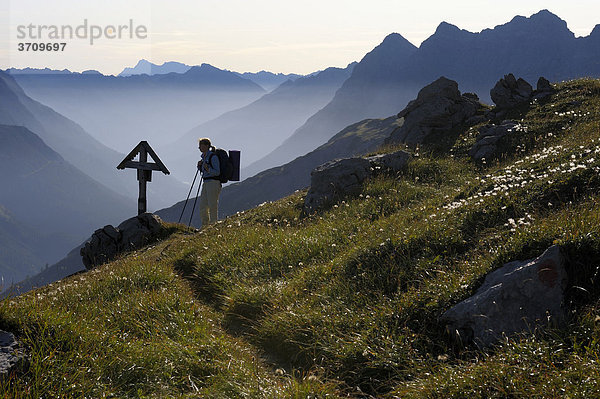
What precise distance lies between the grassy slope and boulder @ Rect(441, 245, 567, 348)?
22 centimetres

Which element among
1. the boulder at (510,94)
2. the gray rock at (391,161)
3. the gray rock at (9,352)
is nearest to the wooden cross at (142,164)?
the gray rock at (391,161)

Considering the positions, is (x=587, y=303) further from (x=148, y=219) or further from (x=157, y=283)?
(x=148, y=219)

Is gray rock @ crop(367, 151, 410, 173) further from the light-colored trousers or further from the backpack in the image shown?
the light-colored trousers

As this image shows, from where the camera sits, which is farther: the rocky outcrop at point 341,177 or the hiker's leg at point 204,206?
the hiker's leg at point 204,206

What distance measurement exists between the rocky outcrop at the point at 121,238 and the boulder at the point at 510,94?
20226 mm

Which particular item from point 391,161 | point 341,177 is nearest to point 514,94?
point 391,161

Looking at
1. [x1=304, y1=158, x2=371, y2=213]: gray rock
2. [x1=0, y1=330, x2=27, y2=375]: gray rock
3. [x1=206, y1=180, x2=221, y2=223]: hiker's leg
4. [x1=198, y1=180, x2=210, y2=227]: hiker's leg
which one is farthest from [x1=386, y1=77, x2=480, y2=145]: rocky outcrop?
[x1=0, y1=330, x2=27, y2=375]: gray rock

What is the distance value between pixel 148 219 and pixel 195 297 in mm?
13786

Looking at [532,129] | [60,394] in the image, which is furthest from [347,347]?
[532,129]

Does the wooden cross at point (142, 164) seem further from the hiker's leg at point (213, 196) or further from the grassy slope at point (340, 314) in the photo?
the grassy slope at point (340, 314)

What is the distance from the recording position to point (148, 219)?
21.3m

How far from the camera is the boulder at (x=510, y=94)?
922 inches

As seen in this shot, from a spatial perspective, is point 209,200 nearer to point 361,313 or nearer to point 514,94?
point 361,313

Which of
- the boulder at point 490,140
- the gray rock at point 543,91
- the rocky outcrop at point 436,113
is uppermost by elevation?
the gray rock at point 543,91
